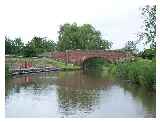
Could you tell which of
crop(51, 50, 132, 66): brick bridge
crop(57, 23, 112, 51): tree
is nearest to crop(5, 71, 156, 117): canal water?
crop(51, 50, 132, 66): brick bridge

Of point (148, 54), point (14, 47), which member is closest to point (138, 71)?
point (148, 54)

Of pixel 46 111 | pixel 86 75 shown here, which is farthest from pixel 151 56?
pixel 86 75

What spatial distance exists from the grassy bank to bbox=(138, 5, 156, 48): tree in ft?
0.89

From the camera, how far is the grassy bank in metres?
4.17

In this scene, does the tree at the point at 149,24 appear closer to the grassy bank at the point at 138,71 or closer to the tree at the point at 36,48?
the grassy bank at the point at 138,71

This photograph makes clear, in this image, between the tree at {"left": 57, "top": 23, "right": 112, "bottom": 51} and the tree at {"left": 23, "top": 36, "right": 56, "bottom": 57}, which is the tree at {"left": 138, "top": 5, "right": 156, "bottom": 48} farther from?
the tree at {"left": 23, "top": 36, "right": 56, "bottom": 57}

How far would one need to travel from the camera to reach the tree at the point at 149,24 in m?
3.85

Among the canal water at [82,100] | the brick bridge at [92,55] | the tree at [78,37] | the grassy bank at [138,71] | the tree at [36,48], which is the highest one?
the tree at [78,37]

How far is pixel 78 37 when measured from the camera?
153 inches

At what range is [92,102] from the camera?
3.86m

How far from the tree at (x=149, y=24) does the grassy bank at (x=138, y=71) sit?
271mm

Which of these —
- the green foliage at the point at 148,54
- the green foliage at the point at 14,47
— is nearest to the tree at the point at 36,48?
the green foliage at the point at 14,47

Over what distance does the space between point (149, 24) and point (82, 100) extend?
940 millimetres
